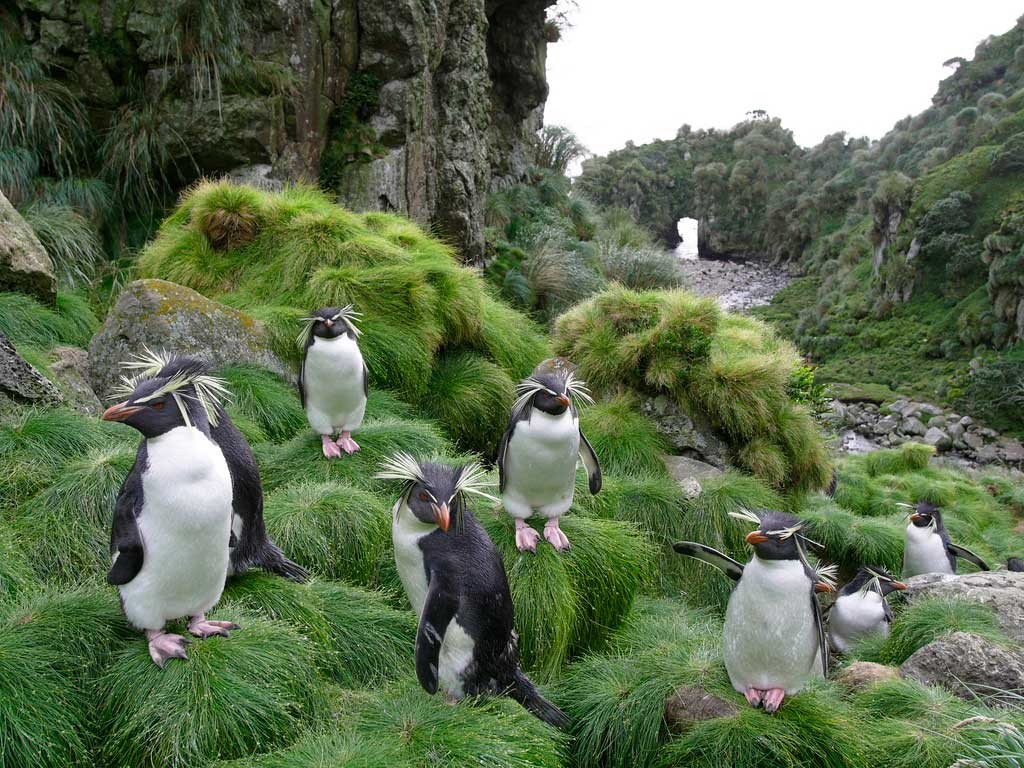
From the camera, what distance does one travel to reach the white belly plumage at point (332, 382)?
143 inches

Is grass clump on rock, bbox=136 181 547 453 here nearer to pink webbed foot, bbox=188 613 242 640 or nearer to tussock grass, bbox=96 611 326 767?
pink webbed foot, bbox=188 613 242 640

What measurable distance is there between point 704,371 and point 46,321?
5.24 metres

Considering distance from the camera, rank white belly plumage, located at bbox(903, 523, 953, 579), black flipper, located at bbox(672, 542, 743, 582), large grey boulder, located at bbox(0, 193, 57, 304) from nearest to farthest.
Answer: black flipper, located at bbox(672, 542, 743, 582) → large grey boulder, located at bbox(0, 193, 57, 304) → white belly plumage, located at bbox(903, 523, 953, 579)

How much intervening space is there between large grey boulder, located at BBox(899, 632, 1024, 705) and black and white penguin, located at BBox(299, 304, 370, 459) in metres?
3.03

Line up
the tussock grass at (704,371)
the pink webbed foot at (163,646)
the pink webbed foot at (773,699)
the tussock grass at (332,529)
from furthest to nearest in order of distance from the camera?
the tussock grass at (704,371) → the tussock grass at (332,529) → the pink webbed foot at (773,699) → the pink webbed foot at (163,646)

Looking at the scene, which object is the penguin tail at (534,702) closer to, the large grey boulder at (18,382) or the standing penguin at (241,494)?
the standing penguin at (241,494)

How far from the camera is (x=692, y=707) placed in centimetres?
259

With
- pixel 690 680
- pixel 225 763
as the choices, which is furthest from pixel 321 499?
pixel 690 680

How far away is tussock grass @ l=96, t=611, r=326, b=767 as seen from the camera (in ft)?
6.51

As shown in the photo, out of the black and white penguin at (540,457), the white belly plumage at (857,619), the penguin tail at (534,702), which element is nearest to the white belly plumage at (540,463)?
the black and white penguin at (540,457)

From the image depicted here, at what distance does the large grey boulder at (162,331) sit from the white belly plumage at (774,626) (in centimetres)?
379

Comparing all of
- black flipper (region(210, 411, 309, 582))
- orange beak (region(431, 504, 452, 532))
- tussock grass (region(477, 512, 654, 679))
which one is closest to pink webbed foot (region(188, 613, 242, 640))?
black flipper (region(210, 411, 309, 582))

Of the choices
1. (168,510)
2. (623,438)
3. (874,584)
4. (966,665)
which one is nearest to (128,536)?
(168,510)

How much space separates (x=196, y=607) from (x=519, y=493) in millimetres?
1433
